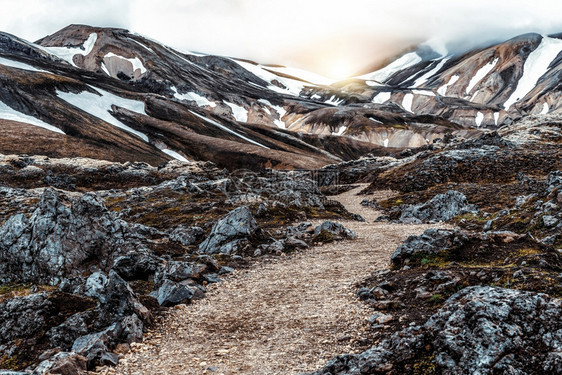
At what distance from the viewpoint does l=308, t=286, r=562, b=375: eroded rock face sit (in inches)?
272

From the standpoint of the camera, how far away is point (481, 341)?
7.38 m

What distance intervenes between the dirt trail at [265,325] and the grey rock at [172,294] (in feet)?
1.65

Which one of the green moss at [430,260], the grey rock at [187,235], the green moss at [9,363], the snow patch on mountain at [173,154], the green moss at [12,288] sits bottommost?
the snow patch on mountain at [173,154]

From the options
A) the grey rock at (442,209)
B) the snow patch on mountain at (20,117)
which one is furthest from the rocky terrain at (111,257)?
the snow patch on mountain at (20,117)

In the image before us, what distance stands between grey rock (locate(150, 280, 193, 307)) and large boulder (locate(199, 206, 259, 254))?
672 cm

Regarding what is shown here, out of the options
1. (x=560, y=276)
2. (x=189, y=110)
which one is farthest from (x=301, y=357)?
(x=189, y=110)

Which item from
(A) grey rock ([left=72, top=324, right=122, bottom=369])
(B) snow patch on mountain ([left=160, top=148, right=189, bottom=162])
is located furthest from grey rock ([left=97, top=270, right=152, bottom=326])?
(B) snow patch on mountain ([left=160, top=148, right=189, bottom=162])

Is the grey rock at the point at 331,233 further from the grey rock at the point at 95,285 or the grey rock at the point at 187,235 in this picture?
the grey rock at the point at 95,285

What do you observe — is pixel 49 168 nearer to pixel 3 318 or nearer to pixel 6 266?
pixel 6 266

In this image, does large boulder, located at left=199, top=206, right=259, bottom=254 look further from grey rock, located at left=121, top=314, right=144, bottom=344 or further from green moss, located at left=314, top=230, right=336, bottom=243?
grey rock, located at left=121, top=314, right=144, bottom=344

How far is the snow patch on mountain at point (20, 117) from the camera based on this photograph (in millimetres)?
96938

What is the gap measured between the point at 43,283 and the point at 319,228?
16165mm

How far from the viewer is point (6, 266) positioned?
20.3 metres

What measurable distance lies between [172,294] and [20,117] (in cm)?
10767
